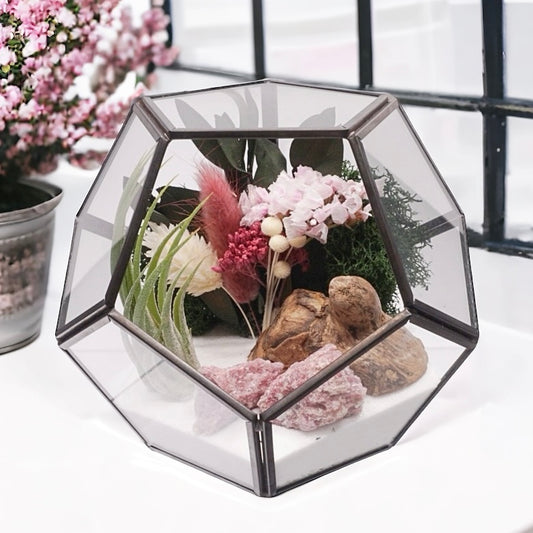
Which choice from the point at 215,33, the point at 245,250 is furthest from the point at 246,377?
the point at 215,33

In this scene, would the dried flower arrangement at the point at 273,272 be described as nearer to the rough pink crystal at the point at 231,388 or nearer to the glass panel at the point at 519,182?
the rough pink crystal at the point at 231,388

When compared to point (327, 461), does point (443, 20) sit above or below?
above

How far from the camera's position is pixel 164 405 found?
0.83m

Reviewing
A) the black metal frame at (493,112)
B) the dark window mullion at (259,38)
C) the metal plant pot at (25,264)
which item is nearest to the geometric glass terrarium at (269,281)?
the metal plant pot at (25,264)

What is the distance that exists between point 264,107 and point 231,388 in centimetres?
23

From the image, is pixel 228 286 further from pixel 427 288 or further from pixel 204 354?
pixel 427 288

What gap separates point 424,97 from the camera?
1256 millimetres

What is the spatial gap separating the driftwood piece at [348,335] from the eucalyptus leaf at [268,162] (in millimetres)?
105

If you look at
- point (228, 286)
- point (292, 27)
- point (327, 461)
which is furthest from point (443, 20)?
point (327, 461)

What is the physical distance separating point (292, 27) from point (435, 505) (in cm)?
84

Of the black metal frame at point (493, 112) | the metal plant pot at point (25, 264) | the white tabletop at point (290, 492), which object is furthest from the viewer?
the black metal frame at point (493, 112)

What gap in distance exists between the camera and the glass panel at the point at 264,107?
818mm

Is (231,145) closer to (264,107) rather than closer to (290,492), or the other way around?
(264,107)

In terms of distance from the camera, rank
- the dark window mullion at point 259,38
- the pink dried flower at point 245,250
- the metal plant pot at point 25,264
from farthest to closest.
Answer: the dark window mullion at point 259,38 < the metal plant pot at point 25,264 < the pink dried flower at point 245,250
